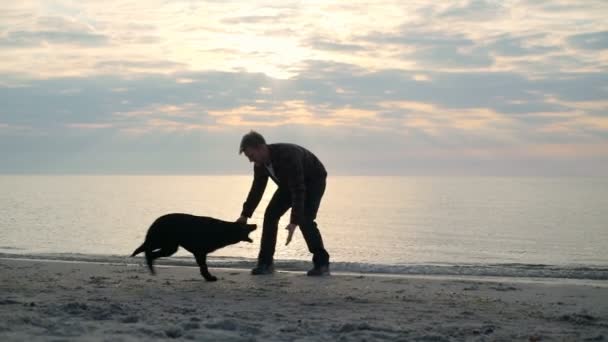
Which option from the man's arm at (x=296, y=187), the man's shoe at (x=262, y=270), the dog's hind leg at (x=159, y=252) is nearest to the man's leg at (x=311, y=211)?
the man's arm at (x=296, y=187)

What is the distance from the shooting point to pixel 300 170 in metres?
7.48

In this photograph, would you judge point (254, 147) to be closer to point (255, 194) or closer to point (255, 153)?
point (255, 153)

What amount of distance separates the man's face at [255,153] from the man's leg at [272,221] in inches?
25.3

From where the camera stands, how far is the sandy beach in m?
4.69

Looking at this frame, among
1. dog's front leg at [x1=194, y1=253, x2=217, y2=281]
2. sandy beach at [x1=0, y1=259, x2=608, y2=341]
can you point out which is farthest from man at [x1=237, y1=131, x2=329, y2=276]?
dog's front leg at [x1=194, y1=253, x2=217, y2=281]

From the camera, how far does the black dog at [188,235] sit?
712 cm

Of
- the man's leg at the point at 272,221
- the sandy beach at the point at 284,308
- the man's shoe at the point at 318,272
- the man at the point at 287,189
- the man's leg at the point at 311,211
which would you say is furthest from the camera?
the man's shoe at the point at 318,272

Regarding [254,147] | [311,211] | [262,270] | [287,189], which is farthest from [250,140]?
[262,270]

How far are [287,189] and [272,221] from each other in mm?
529

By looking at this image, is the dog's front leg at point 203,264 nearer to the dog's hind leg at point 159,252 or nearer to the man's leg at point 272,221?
the dog's hind leg at point 159,252

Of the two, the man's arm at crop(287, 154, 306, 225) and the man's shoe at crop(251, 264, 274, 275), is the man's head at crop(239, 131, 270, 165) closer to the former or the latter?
the man's arm at crop(287, 154, 306, 225)

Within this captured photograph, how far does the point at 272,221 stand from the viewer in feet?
26.4

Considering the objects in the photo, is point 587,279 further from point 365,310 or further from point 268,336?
point 268,336

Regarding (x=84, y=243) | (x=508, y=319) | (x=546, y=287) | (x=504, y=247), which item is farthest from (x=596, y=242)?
(x=508, y=319)
